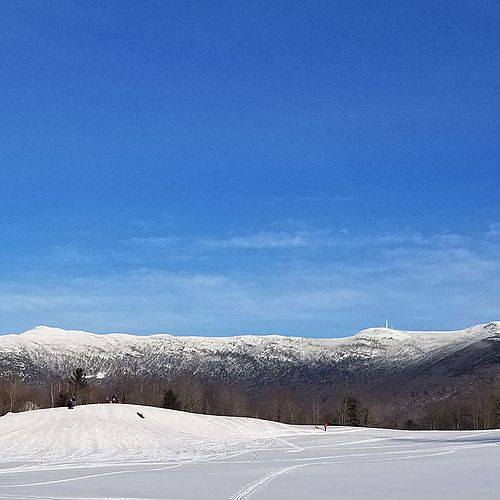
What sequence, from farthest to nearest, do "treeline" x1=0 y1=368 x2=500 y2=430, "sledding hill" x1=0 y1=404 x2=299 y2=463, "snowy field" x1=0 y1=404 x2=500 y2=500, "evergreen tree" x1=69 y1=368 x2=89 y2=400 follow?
"treeline" x1=0 y1=368 x2=500 y2=430, "evergreen tree" x1=69 y1=368 x2=89 y2=400, "sledding hill" x1=0 y1=404 x2=299 y2=463, "snowy field" x1=0 y1=404 x2=500 y2=500

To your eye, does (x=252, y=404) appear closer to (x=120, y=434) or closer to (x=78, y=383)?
(x=78, y=383)

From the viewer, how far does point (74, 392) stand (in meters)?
94.2

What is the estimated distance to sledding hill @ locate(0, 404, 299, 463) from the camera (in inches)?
1688

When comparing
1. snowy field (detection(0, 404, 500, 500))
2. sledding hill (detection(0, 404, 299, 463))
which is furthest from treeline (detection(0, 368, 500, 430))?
snowy field (detection(0, 404, 500, 500))

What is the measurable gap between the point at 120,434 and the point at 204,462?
19.3 metres

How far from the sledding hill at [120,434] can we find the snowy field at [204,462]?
7cm

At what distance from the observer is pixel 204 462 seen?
35875mm

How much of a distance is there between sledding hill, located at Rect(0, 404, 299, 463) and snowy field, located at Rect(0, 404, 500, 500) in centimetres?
7

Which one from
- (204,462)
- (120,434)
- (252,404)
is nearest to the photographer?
(204,462)

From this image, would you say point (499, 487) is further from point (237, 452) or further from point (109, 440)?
point (109, 440)

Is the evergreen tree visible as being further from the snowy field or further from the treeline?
the snowy field

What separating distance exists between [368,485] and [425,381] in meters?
171

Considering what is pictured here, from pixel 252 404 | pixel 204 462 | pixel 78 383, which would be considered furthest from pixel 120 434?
pixel 252 404

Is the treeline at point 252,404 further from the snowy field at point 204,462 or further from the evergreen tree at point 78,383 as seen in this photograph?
the snowy field at point 204,462
